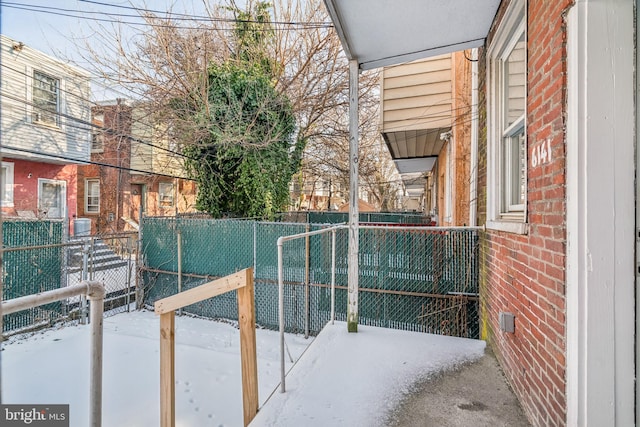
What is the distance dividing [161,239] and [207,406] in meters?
4.31

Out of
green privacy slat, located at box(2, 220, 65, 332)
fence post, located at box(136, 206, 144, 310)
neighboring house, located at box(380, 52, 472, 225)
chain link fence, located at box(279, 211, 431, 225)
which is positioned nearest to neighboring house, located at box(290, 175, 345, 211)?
chain link fence, located at box(279, 211, 431, 225)

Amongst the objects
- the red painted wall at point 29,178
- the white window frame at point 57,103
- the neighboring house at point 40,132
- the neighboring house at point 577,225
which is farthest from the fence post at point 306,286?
the white window frame at point 57,103

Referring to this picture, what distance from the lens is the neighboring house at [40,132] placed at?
28.8 ft

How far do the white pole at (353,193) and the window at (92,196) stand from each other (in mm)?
13955

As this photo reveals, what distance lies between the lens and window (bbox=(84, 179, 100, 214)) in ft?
46.0

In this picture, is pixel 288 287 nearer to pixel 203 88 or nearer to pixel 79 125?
pixel 203 88

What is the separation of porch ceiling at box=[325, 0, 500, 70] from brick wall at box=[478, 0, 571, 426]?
0.83 m

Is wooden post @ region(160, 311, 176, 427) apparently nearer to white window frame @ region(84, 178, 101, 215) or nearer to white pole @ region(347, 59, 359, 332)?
white pole @ region(347, 59, 359, 332)

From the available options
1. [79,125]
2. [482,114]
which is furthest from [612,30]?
[79,125]

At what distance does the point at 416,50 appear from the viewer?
346cm

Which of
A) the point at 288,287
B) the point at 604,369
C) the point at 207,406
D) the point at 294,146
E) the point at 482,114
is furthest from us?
the point at 294,146

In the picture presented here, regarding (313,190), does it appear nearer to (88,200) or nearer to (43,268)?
(88,200)

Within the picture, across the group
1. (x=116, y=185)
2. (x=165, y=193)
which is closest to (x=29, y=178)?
(x=116, y=185)

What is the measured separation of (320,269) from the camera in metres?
5.63
